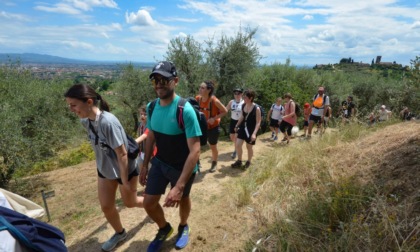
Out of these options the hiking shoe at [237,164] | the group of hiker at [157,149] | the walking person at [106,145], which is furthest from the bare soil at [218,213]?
the walking person at [106,145]

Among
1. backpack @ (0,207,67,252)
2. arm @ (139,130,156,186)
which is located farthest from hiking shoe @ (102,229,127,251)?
backpack @ (0,207,67,252)

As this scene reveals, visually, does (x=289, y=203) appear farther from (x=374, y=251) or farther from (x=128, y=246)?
(x=128, y=246)

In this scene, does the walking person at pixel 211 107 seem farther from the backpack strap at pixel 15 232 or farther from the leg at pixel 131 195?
the backpack strap at pixel 15 232

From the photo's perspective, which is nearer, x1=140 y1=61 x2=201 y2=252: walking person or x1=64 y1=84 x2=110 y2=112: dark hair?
x1=140 y1=61 x2=201 y2=252: walking person

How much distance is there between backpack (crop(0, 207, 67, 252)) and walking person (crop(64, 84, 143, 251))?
4.39 ft

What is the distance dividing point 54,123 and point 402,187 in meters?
14.2

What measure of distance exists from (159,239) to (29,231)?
1973 mm

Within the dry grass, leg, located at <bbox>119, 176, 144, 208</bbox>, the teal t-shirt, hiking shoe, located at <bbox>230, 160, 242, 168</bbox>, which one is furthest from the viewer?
hiking shoe, located at <bbox>230, 160, 242, 168</bbox>

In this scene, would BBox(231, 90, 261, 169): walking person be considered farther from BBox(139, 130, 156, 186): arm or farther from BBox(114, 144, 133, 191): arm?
BBox(114, 144, 133, 191): arm

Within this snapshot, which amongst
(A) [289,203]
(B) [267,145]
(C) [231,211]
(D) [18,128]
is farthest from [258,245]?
(D) [18,128]

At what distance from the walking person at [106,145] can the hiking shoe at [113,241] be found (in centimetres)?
1

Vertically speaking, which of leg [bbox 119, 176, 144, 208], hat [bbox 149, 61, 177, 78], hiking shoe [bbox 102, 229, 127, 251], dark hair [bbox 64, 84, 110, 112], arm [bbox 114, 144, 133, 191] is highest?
hat [bbox 149, 61, 177, 78]

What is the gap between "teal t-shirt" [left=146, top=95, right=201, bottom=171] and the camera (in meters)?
2.68

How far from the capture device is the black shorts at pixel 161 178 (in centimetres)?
294
